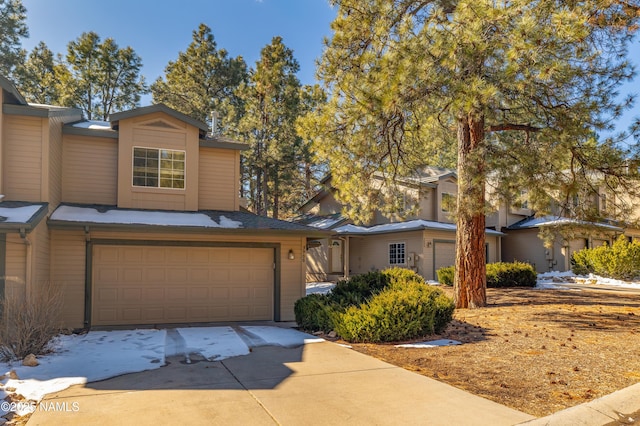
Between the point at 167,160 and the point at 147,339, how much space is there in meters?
4.87

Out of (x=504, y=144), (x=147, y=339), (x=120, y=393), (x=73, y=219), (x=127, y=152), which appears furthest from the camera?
(x=504, y=144)

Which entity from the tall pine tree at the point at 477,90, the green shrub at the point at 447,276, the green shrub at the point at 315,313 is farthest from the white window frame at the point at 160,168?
the green shrub at the point at 447,276

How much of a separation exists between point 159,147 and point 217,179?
1686 millimetres

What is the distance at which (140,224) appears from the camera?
9430 millimetres

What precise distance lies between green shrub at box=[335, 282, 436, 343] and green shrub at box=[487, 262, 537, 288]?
32.0 ft

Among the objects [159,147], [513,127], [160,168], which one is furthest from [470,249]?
[159,147]

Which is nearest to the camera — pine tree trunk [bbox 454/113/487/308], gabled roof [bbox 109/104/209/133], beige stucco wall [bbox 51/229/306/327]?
beige stucco wall [bbox 51/229/306/327]

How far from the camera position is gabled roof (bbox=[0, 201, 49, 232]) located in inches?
284

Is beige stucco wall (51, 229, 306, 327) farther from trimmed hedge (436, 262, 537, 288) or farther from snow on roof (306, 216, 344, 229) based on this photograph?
snow on roof (306, 216, 344, 229)

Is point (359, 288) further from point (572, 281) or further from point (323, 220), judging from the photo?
point (323, 220)

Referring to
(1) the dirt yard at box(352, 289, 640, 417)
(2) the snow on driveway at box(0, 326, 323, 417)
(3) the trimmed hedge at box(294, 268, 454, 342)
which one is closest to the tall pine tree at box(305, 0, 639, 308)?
(1) the dirt yard at box(352, 289, 640, 417)

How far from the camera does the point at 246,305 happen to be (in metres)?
11.0

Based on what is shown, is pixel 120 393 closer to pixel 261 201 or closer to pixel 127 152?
pixel 127 152

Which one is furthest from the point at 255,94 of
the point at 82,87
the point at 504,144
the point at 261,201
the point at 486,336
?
the point at 486,336
